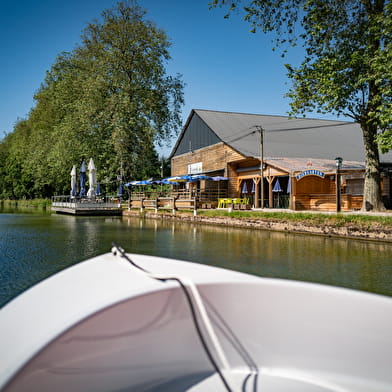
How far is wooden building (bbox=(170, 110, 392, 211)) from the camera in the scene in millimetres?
17312

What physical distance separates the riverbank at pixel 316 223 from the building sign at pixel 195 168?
1087cm

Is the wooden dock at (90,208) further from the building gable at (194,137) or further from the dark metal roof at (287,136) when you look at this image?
the dark metal roof at (287,136)

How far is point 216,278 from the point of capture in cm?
170

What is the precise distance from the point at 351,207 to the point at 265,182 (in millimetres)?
6069

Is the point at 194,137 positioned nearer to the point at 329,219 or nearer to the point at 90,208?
the point at 90,208

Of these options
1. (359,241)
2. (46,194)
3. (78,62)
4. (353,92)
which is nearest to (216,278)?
(359,241)

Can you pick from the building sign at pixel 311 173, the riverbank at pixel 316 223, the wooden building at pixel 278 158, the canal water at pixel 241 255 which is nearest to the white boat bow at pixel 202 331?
the canal water at pixel 241 255

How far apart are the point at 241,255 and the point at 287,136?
64.0 ft

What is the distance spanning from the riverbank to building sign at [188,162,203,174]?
10.9 metres

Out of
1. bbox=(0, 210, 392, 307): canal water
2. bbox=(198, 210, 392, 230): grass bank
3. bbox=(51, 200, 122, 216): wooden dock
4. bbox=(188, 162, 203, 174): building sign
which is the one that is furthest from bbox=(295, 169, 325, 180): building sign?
bbox=(51, 200, 122, 216): wooden dock

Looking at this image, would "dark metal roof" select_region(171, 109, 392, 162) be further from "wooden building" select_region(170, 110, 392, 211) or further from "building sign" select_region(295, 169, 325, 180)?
"building sign" select_region(295, 169, 325, 180)

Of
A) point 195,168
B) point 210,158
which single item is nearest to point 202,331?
point 210,158

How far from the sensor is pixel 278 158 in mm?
20391

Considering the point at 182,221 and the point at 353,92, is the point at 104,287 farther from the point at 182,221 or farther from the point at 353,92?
the point at 182,221
